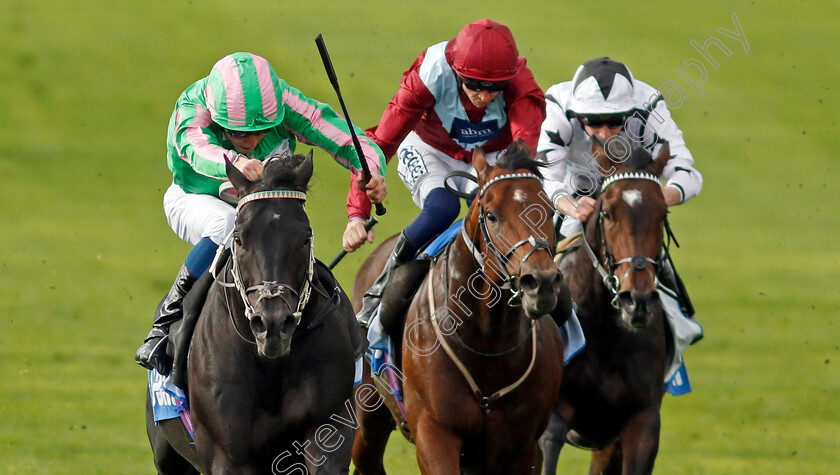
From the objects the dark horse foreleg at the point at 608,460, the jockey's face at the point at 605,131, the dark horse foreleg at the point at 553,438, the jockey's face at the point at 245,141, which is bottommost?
the dark horse foreleg at the point at 608,460

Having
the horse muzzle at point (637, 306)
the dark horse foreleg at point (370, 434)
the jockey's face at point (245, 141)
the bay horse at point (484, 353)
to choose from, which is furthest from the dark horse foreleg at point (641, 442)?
the jockey's face at point (245, 141)

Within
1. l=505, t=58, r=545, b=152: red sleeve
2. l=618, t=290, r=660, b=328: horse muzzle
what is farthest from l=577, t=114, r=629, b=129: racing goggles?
l=618, t=290, r=660, b=328: horse muzzle

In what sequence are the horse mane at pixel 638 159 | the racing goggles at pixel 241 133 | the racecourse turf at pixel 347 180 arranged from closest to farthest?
the racing goggles at pixel 241 133, the horse mane at pixel 638 159, the racecourse turf at pixel 347 180

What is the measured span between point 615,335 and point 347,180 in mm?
11493

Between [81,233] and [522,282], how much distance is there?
12.6 meters

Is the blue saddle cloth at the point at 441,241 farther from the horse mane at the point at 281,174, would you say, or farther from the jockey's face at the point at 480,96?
the horse mane at the point at 281,174

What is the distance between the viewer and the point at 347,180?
680 inches

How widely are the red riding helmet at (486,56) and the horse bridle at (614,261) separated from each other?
0.77 metres

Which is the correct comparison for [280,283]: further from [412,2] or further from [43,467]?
[412,2]

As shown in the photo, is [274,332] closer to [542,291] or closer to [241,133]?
[542,291]

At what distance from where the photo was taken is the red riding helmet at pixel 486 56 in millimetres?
5957

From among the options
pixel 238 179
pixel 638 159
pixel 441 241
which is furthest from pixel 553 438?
pixel 238 179

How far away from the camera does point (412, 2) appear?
22469mm

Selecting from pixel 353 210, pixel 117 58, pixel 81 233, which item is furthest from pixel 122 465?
pixel 117 58
